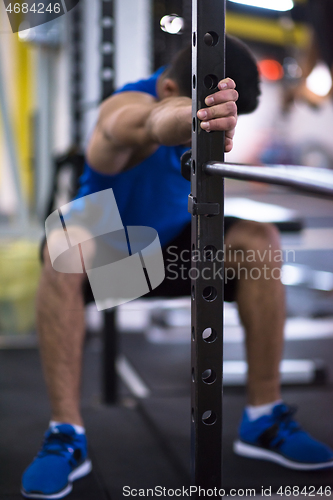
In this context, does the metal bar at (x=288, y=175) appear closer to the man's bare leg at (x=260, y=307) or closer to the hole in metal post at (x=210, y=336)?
the hole in metal post at (x=210, y=336)

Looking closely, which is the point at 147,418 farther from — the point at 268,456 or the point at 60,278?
the point at 60,278

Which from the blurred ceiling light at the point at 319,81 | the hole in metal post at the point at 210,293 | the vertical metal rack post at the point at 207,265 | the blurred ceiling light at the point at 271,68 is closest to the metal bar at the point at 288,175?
the vertical metal rack post at the point at 207,265

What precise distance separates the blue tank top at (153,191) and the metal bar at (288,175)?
1.77 ft

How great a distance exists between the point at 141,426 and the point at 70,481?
0.38m

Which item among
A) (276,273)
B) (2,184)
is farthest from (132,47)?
(2,184)

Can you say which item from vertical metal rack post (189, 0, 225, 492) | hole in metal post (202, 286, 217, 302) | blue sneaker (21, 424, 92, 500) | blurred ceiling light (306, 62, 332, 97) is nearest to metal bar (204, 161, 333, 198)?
vertical metal rack post (189, 0, 225, 492)

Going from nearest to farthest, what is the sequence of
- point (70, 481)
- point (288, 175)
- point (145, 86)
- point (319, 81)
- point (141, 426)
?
point (288, 175) → point (70, 481) → point (145, 86) → point (141, 426) → point (319, 81)

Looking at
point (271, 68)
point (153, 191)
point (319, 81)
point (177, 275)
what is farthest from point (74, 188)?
point (271, 68)

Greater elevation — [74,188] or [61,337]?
[74,188]

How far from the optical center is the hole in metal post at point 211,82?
0.76 metres

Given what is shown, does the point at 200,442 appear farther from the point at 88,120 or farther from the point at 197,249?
the point at 88,120

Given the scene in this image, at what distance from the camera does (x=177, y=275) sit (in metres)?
1.23

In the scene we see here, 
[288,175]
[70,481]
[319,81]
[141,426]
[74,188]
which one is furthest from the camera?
[319,81]

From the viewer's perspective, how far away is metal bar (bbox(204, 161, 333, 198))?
1.69 feet
